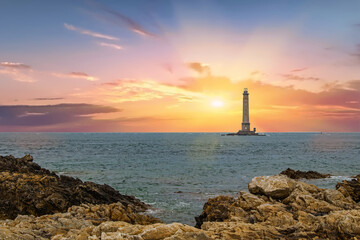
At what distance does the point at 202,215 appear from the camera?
1920cm

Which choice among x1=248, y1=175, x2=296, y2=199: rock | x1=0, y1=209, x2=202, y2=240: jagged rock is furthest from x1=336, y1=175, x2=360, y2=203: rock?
x1=0, y1=209, x2=202, y2=240: jagged rock

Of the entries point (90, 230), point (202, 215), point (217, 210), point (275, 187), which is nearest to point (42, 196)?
point (202, 215)

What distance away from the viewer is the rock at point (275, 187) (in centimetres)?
1888

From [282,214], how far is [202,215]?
626 centimetres

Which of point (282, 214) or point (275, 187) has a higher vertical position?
point (275, 187)

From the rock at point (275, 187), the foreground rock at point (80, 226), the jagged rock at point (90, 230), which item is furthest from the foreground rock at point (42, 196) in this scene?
the rock at point (275, 187)

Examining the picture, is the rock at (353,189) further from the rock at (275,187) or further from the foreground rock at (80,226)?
the foreground rock at (80,226)

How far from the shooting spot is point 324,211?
Result: 15.7m

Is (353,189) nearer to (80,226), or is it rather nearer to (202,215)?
(202,215)

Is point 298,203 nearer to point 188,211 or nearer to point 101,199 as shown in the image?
point 188,211

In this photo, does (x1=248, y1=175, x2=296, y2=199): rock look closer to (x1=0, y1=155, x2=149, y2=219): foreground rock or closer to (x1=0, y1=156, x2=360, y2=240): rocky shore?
(x1=0, y1=156, x2=360, y2=240): rocky shore

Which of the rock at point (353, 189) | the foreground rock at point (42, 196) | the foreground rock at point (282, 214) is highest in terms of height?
the foreground rock at point (282, 214)

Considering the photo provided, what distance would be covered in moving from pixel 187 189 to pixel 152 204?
24.6 feet

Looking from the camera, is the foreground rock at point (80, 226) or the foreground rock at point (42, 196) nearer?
the foreground rock at point (80, 226)
